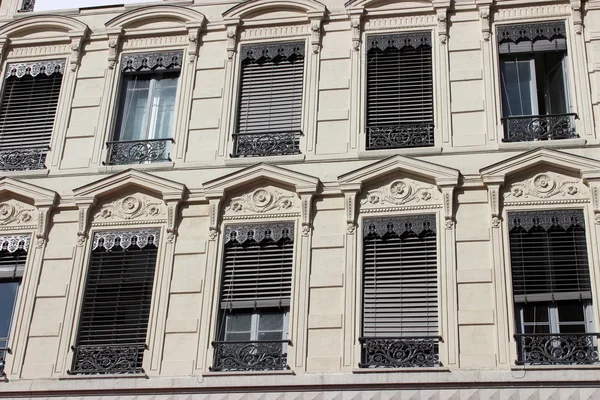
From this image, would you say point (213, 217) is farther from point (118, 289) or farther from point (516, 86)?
point (516, 86)

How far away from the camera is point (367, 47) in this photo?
1877 centimetres

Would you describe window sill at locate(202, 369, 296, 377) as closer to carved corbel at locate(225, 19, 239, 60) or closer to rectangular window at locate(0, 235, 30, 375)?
rectangular window at locate(0, 235, 30, 375)

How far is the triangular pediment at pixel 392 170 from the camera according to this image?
55.2 ft

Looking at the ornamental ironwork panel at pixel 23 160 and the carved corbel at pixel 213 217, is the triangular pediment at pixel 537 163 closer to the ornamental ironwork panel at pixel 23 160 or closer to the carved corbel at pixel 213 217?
the carved corbel at pixel 213 217

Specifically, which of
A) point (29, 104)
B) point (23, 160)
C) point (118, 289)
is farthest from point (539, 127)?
point (29, 104)

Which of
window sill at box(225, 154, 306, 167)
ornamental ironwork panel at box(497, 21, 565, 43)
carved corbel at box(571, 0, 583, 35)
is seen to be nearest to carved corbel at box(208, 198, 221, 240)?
window sill at box(225, 154, 306, 167)

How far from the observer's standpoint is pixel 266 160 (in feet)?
58.2

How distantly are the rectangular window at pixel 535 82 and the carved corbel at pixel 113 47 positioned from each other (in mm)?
7279

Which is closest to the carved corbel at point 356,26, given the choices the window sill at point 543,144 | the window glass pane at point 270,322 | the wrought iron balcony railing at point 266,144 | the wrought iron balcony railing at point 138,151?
the wrought iron balcony railing at point 266,144

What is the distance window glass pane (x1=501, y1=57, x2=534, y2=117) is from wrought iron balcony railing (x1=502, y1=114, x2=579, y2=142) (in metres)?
0.29

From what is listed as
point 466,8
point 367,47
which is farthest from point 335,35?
point 466,8

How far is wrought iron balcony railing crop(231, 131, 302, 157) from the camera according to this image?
17.9m

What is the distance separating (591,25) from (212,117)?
23.1ft

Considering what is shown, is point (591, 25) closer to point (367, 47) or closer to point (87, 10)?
point (367, 47)
